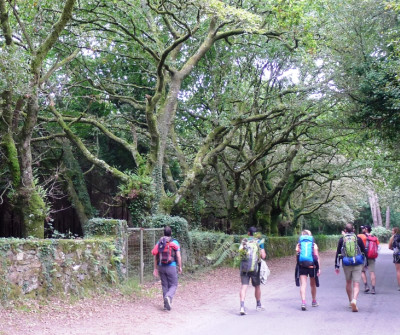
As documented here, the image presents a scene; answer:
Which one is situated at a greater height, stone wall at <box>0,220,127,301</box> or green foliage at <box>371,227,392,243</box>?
green foliage at <box>371,227,392,243</box>

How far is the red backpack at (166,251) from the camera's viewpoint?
9.62 meters

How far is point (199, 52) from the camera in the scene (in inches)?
670

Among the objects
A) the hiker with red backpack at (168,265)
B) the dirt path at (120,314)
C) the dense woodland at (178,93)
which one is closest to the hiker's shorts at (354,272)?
the dirt path at (120,314)

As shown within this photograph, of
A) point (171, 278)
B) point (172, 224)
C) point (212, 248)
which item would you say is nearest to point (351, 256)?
point (171, 278)

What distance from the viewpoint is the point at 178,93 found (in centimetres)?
1780

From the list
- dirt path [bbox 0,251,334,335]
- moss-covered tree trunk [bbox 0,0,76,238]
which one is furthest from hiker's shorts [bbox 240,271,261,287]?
moss-covered tree trunk [bbox 0,0,76,238]

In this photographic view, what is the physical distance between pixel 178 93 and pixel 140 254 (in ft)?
25.1

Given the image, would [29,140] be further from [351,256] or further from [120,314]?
[351,256]

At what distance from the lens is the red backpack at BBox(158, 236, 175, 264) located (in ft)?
31.6

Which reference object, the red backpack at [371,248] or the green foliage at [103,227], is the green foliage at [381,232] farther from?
the green foliage at [103,227]

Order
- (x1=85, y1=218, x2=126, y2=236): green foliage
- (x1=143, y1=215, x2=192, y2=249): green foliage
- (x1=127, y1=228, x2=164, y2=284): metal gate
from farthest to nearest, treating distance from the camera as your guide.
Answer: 1. (x1=143, y1=215, x2=192, y2=249): green foliage
2. (x1=127, y1=228, x2=164, y2=284): metal gate
3. (x1=85, y1=218, x2=126, y2=236): green foliage

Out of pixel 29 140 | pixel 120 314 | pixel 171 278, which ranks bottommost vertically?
pixel 120 314

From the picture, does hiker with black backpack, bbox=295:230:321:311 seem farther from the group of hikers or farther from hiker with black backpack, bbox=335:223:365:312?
hiker with black backpack, bbox=335:223:365:312

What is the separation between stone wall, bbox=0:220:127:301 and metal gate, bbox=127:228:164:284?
50 cm
